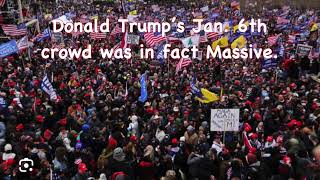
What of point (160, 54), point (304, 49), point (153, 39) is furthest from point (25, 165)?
point (304, 49)

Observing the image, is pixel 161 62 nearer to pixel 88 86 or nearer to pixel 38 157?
pixel 88 86

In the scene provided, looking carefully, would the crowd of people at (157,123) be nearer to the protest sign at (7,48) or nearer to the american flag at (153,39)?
the protest sign at (7,48)

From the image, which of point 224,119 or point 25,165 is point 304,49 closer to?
point 224,119

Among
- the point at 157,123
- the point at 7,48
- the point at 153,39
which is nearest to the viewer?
the point at 157,123

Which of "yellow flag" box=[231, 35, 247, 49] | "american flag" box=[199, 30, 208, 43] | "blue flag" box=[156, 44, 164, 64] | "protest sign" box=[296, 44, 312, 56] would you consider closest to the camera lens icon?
"blue flag" box=[156, 44, 164, 64]

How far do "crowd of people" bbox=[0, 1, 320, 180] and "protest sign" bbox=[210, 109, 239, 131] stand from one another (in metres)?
0.27

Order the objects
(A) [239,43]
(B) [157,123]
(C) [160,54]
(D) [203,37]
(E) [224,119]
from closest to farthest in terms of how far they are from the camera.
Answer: (E) [224,119] → (B) [157,123] → (C) [160,54] → (A) [239,43] → (D) [203,37]

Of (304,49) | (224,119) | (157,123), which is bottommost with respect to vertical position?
(157,123)

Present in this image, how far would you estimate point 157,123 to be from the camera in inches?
457

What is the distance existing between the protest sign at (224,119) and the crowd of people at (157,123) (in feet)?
0.90

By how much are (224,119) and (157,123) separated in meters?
1.90

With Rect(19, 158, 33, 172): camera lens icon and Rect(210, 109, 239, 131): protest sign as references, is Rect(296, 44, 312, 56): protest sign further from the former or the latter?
Rect(19, 158, 33, 172): camera lens icon

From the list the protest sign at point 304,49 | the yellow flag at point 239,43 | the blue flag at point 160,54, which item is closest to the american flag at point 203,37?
the yellow flag at point 239,43

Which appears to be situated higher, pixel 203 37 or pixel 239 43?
pixel 203 37
